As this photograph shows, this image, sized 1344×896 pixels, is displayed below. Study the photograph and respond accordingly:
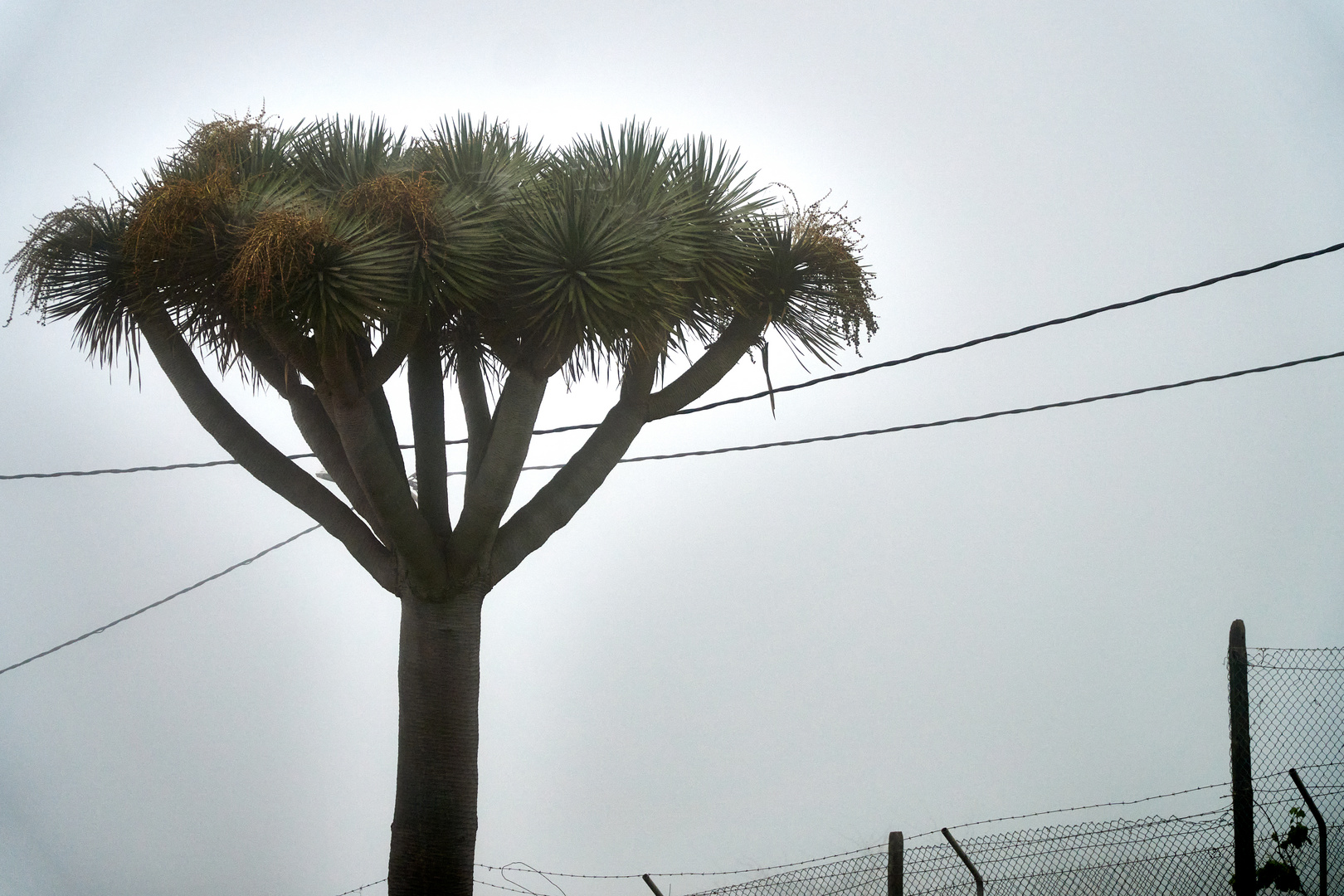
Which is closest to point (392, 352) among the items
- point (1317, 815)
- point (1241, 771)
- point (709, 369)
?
point (709, 369)

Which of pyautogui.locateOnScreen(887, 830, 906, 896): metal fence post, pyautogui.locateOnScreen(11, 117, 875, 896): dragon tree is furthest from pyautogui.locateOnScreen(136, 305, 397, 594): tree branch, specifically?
pyautogui.locateOnScreen(887, 830, 906, 896): metal fence post

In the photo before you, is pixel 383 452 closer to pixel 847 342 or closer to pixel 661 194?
pixel 661 194

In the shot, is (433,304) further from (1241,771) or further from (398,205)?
(1241,771)

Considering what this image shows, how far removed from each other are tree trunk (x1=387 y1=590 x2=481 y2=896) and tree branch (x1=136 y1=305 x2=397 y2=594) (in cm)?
40

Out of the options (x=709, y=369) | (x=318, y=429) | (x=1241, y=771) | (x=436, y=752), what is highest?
(x=709, y=369)

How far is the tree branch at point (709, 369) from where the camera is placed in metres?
6.62

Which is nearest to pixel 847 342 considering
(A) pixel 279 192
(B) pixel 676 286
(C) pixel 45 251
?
(B) pixel 676 286

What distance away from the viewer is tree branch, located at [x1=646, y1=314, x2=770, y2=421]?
261 inches

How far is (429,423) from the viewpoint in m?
6.92

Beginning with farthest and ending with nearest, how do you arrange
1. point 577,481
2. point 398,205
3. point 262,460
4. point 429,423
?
point 429,423 < point 577,481 < point 262,460 < point 398,205

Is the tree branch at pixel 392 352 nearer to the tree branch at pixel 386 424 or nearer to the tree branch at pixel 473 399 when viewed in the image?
the tree branch at pixel 386 424

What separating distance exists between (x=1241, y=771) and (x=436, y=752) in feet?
15.5

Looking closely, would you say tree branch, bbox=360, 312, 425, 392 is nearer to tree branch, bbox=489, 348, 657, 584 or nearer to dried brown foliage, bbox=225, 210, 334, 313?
dried brown foliage, bbox=225, 210, 334, 313

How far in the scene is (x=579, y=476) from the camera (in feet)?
21.5
